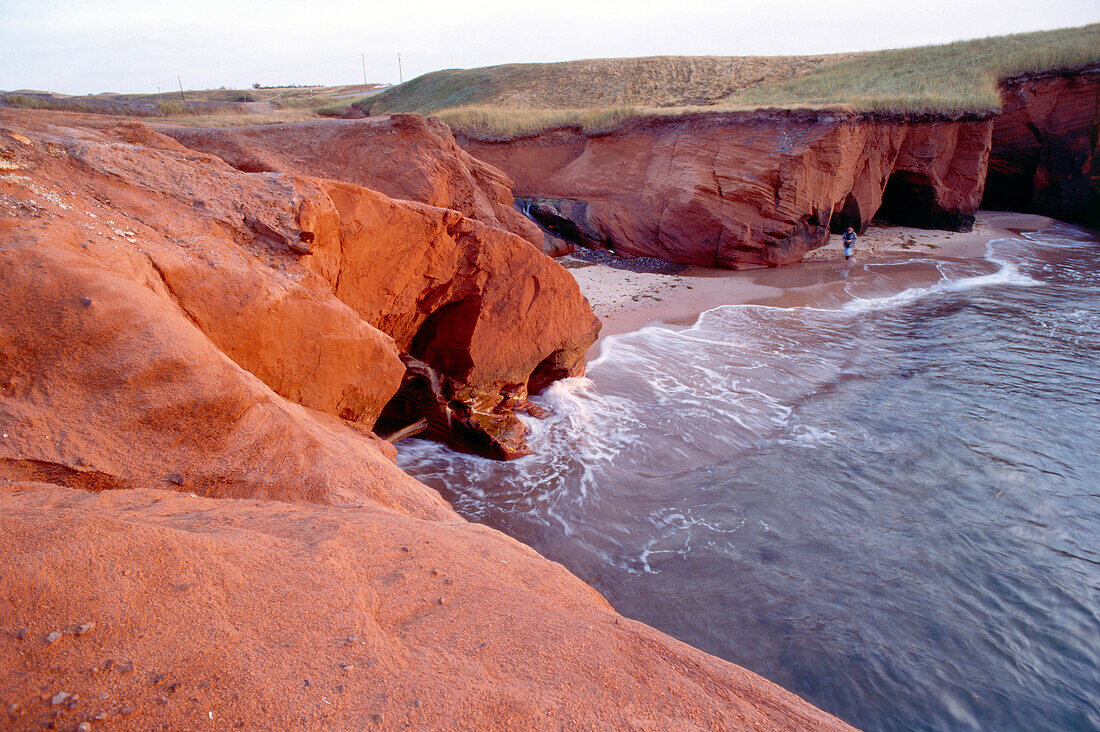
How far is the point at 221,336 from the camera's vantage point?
125 inches

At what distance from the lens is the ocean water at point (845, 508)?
3598mm

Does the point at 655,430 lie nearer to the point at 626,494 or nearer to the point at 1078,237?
the point at 626,494

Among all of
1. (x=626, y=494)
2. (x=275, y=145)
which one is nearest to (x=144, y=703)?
(x=626, y=494)

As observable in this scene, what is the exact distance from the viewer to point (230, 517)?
6.82 ft

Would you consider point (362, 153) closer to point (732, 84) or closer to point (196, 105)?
point (196, 105)

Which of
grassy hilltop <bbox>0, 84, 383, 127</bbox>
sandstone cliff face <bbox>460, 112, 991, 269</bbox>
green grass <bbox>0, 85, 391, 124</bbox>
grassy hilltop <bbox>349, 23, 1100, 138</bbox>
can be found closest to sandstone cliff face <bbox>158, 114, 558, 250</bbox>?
grassy hilltop <bbox>0, 84, 383, 127</bbox>

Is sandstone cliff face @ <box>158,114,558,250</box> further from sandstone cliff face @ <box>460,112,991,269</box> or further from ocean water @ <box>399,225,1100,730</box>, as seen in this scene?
sandstone cliff face @ <box>460,112,991,269</box>

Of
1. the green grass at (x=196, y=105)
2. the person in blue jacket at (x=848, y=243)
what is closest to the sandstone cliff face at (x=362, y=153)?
the green grass at (x=196, y=105)

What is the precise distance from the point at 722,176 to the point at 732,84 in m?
17.0

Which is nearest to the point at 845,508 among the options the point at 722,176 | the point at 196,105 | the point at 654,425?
the point at 654,425

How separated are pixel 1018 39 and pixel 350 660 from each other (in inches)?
1187

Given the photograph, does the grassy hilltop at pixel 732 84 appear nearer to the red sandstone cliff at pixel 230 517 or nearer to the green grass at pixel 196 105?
the green grass at pixel 196 105

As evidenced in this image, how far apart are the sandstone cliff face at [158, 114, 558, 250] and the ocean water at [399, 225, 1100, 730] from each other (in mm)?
2633

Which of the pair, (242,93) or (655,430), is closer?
(655,430)
